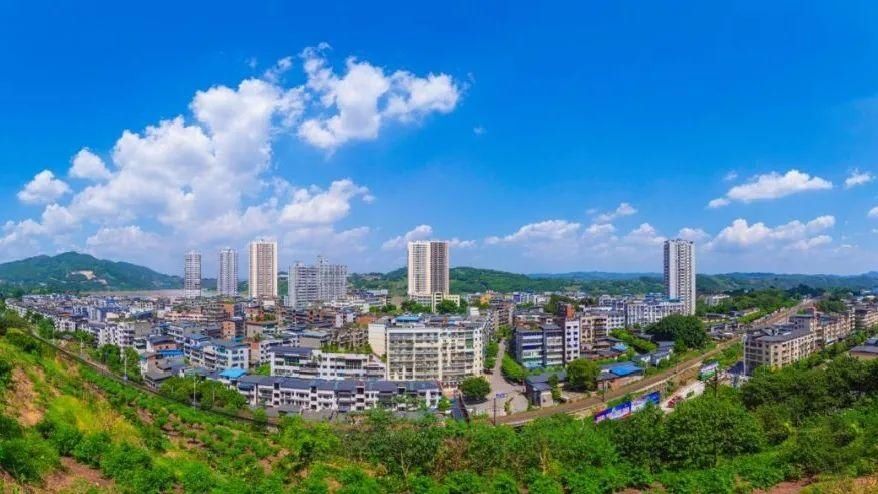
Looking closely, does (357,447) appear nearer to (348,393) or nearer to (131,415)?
(131,415)

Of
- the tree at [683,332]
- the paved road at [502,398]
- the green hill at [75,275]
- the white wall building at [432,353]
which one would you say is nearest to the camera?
the paved road at [502,398]

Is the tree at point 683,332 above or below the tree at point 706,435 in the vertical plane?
below

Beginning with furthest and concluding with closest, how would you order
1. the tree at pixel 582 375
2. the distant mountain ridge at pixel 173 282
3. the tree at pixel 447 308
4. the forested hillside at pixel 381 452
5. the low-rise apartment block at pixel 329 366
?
the distant mountain ridge at pixel 173 282
the tree at pixel 447 308
the low-rise apartment block at pixel 329 366
the tree at pixel 582 375
the forested hillside at pixel 381 452

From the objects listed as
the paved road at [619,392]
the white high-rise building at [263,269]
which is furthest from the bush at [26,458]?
the white high-rise building at [263,269]

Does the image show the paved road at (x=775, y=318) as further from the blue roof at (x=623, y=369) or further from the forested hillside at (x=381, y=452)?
the forested hillside at (x=381, y=452)

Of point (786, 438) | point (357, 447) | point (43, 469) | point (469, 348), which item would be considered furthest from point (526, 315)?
point (43, 469)

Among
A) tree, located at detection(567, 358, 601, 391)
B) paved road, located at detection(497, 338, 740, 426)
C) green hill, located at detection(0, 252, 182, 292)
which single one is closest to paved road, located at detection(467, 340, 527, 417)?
paved road, located at detection(497, 338, 740, 426)

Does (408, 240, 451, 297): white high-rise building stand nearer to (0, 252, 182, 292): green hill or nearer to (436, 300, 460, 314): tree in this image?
(436, 300, 460, 314): tree

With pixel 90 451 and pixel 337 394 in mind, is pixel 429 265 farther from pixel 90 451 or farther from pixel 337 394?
pixel 90 451
